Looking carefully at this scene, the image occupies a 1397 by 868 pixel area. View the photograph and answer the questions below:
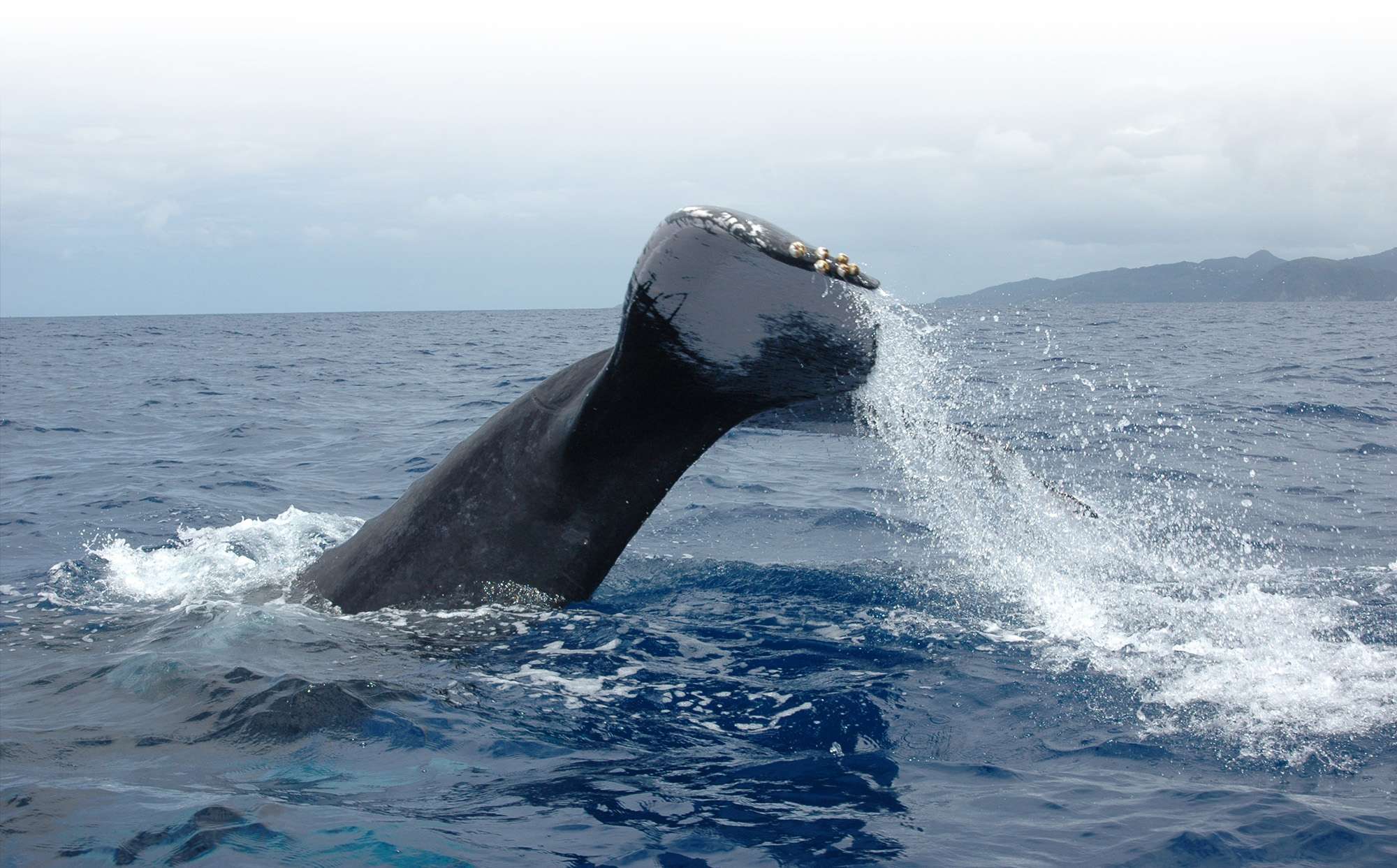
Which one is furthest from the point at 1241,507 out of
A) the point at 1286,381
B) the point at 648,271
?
the point at 1286,381

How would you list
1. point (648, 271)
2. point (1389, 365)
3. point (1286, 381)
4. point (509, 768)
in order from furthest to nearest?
point (1389, 365) < point (1286, 381) < point (509, 768) < point (648, 271)

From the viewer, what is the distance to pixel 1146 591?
26.0ft

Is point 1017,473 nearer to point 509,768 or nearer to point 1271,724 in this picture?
point 1271,724

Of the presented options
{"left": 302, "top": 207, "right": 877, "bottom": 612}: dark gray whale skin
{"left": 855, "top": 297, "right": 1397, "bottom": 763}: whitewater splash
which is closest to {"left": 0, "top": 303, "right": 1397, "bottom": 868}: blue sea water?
{"left": 855, "top": 297, "right": 1397, "bottom": 763}: whitewater splash

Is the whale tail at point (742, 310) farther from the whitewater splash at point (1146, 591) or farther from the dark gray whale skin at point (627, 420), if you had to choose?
the whitewater splash at point (1146, 591)

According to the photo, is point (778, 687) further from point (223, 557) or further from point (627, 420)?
point (223, 557)

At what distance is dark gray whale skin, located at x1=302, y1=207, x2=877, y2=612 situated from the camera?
4473 mm

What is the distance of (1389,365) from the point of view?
2973cm

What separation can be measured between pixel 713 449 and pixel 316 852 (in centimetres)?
1409

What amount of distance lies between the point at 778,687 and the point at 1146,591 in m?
3.54

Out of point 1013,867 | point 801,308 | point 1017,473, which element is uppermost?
point 801,308

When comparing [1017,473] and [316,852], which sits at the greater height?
[1017,473]

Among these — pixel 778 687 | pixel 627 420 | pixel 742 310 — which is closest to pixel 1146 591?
pixel 778 687

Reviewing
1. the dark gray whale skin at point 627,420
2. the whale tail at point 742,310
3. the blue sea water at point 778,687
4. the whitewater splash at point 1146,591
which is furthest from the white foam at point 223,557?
the whitewater splash at point 1146,591
